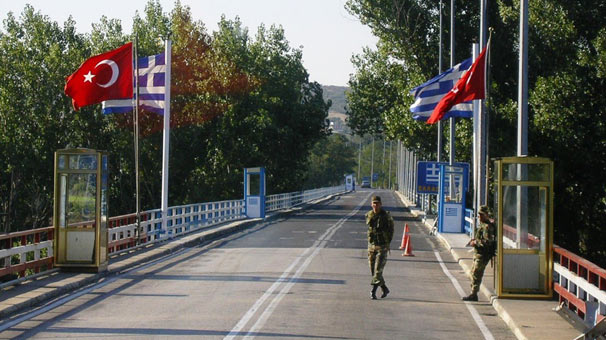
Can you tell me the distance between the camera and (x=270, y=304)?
50.3 ft

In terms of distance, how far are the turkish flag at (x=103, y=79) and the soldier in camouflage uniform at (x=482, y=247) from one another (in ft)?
37.0

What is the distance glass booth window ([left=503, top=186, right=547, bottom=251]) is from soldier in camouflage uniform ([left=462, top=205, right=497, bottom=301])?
35 centimetres

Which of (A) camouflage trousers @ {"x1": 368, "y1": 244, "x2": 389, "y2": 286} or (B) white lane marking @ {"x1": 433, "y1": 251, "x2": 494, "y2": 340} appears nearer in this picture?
(B) white lane marking @ {"x1": 433, "y1": 251, "x2": 494, "y2": 340}

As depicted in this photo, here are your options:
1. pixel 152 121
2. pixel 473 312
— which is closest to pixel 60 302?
pixel 473 312

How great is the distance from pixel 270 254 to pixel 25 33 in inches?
2063

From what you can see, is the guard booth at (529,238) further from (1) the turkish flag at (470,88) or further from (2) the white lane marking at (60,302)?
(2) the white lane marking at (60,302)

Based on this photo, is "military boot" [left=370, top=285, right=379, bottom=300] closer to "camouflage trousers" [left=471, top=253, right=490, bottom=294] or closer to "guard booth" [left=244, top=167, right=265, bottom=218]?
"camouflage trousers" [left=471, top=253, right=490, bottom=294]

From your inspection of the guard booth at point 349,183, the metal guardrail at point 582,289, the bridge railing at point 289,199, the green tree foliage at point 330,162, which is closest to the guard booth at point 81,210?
the metal guardrail at point 582,289

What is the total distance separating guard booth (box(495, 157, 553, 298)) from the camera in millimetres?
15953

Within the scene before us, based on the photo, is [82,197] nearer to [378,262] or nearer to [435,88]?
[378,262]

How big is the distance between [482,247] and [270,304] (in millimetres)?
3837

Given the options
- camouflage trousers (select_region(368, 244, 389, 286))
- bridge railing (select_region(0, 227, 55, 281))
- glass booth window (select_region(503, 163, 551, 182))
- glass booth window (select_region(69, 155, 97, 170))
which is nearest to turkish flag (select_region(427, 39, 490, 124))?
glass booth window (select_region(503, 163, 551, 182))

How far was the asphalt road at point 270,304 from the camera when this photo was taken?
41.3ft

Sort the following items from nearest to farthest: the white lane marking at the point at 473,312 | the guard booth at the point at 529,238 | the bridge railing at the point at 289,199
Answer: the white lane marking at the point at 473,312 < the guard booth at the point at 529,238 < the bridge railing at the point at 289,199
